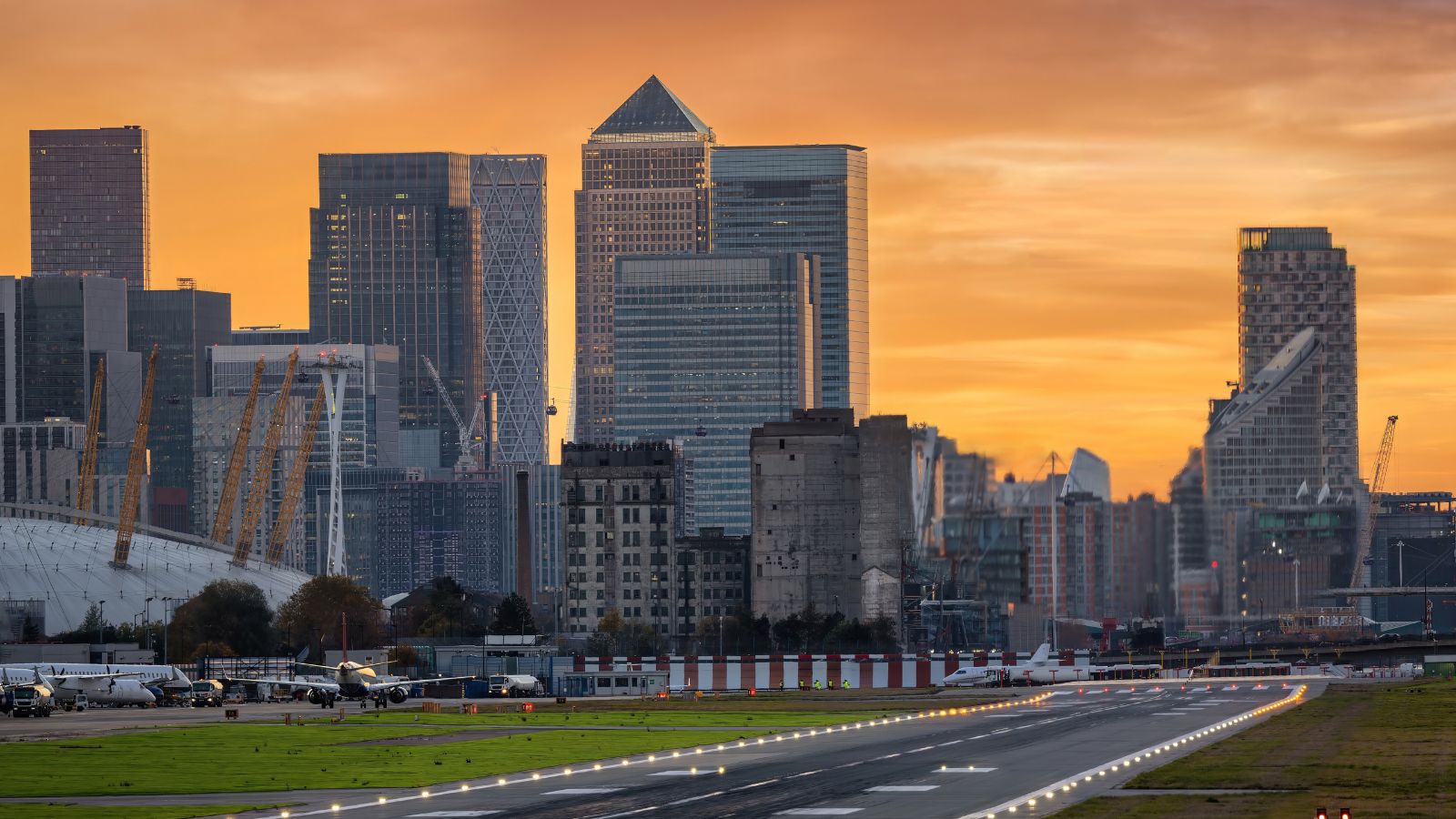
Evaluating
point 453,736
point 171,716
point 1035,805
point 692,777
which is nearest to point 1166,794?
point 1035,805

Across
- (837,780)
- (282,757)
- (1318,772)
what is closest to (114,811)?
(837,780)

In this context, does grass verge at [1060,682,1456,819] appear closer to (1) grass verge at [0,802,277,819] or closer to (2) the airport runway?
(2) the airport runway

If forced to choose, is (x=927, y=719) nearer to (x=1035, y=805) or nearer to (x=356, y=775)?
(x=356, y=775)

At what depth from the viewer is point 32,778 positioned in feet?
378

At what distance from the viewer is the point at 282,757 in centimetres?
12962

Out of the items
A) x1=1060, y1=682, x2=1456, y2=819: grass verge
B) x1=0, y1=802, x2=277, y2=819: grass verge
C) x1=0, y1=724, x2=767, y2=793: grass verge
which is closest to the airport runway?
x1=1060, y1=682, x2=1456, y2=819: grass verge

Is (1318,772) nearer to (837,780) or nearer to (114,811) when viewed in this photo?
(837,780)

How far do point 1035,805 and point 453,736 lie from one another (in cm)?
6747

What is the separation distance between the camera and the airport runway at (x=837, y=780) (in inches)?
3649

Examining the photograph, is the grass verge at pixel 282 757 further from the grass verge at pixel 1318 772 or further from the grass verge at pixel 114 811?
the grass verge at pixel 1318 772

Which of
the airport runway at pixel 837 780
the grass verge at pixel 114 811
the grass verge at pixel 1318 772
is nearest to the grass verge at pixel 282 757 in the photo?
the airport runway at pixel 837 780

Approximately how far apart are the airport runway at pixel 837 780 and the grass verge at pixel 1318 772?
275 cm

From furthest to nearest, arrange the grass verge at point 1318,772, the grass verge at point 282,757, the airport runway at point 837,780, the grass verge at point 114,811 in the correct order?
the grass verge at point 282,757, the grass verge at point 114,811, the airport runway at point 837,780, the grass verge at point 1318,772

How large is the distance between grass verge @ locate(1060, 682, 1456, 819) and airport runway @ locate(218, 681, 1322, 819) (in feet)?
9.03
